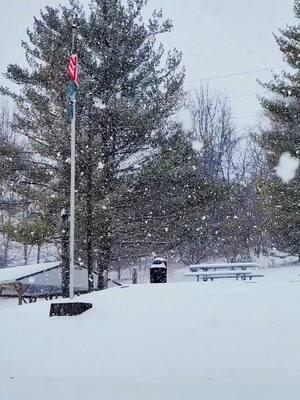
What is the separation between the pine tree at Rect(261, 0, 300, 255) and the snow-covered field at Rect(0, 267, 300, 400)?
35.6 feet

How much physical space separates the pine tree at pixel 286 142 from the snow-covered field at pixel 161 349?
10848 mm

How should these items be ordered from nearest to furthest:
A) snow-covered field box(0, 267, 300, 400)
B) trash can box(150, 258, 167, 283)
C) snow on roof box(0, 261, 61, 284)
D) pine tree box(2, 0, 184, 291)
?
snow-covered field box(0, 267, 300, 400) < trash can box(150, 258, 167, 283) < pine tree box(2, 0, 184, 291) < snow on roof box(0, 261, 61, 284)

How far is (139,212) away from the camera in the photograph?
21969 mm

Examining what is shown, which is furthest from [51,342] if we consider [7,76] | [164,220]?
[7,76]

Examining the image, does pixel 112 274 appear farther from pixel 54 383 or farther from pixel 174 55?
pixel 54 383

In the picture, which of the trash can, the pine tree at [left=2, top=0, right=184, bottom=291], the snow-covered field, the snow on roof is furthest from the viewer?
the snow on roof

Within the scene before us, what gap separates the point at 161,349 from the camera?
7176mm

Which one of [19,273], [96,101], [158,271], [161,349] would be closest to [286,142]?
[96,101]

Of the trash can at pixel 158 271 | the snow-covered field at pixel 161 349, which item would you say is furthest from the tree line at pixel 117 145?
the snow-covered field at pixel 161 349

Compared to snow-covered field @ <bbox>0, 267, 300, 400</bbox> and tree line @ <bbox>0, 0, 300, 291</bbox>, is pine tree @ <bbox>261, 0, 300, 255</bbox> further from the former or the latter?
snow-covered field @ <bbox>0, 267, 300, 400</bbox>

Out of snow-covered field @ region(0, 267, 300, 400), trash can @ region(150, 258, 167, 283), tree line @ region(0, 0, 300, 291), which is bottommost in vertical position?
snow-covered field @ region(0, 267, 300, 400)

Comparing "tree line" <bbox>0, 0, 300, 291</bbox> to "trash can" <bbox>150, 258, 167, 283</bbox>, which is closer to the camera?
"trash can" <bbox>150, 258, 167, 283</bbox>

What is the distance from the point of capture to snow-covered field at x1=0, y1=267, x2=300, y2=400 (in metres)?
5.77

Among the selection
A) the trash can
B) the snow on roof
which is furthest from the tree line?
the trash can
